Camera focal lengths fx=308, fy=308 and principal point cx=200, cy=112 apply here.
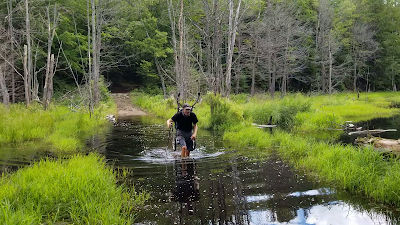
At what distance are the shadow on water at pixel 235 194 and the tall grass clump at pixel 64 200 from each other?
0.46 metres

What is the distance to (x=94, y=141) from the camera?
37.9ft

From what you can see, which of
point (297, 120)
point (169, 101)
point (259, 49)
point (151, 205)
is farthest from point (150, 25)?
point (151, 205)

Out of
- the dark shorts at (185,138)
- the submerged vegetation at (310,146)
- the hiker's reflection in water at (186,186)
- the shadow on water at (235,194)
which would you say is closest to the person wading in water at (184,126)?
the dark shorts at (185,138)

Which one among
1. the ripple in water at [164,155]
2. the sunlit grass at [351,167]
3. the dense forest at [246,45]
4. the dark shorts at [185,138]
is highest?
the dense forest at [246,45]

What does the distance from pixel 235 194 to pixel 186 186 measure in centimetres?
102

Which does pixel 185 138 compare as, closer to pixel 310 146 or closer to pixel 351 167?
pixel 310 146

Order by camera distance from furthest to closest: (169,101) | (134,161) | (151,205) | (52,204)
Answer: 1. (169,101)
2. (134,161)
3. (151,205)
4. (52,204)

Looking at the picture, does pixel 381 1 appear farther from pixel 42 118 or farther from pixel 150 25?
pixel 42 118

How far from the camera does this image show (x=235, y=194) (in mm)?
5609

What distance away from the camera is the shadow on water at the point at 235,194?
4.64 meters

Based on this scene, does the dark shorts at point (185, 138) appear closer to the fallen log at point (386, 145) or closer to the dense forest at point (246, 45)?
the fallen log at point (386, 145)

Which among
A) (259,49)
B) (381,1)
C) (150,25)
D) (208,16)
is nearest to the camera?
(208,16)

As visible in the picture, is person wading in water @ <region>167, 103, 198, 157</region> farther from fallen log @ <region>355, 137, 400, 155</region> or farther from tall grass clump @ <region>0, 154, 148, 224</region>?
fallen log @ <region>355, 137, 400, 155</region>

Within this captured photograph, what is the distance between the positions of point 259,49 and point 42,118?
2320cm
